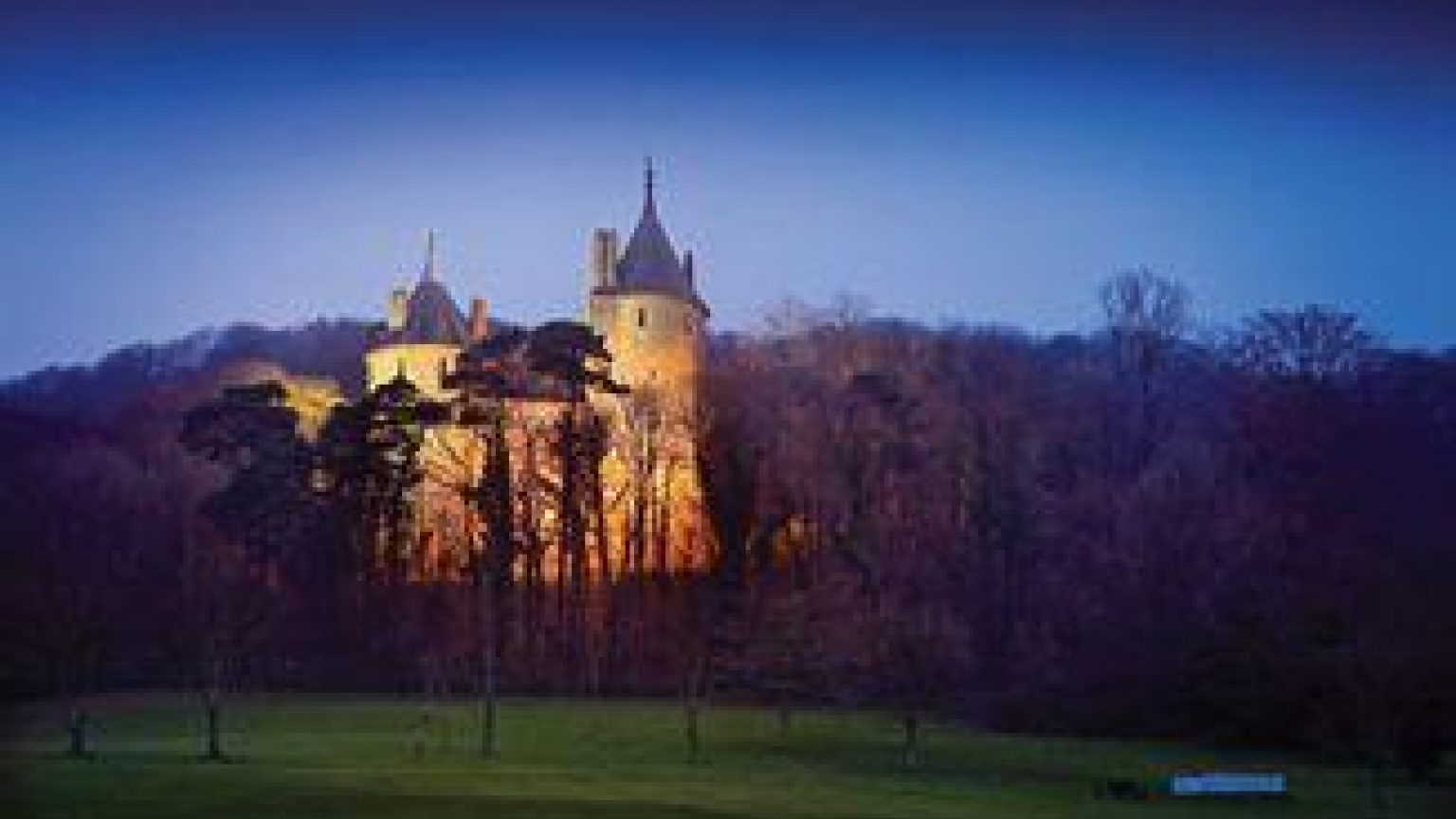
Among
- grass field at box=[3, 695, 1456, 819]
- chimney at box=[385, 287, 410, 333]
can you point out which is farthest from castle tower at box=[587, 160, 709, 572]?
grass field at box=[3, 695, 1456, 819]

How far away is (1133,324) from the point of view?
3806 centimetres

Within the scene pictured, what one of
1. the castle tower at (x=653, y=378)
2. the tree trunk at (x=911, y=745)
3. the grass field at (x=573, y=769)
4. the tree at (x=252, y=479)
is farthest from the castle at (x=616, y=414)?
the tree trunk at (x=911, y=745)

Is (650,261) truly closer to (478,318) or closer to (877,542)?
(478,318)

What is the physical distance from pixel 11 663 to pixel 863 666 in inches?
488

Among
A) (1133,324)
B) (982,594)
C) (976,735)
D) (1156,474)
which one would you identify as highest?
(1133,324)

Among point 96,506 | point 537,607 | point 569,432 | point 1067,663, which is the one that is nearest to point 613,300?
point 569,432

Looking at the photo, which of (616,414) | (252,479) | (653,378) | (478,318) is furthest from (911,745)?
(478,318)

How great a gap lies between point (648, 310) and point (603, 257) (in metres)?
2.10

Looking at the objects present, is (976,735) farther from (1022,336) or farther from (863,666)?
(1022,336)

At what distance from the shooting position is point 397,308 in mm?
46031

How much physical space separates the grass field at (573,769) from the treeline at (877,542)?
3.54ft

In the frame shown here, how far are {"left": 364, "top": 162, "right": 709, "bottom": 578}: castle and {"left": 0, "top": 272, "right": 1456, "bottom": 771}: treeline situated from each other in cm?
41

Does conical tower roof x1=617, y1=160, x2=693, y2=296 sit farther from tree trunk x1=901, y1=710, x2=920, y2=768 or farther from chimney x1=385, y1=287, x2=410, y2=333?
tree trunk x1=901, y1=710, x2=920, y2=768

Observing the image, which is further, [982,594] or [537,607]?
[537,607]
